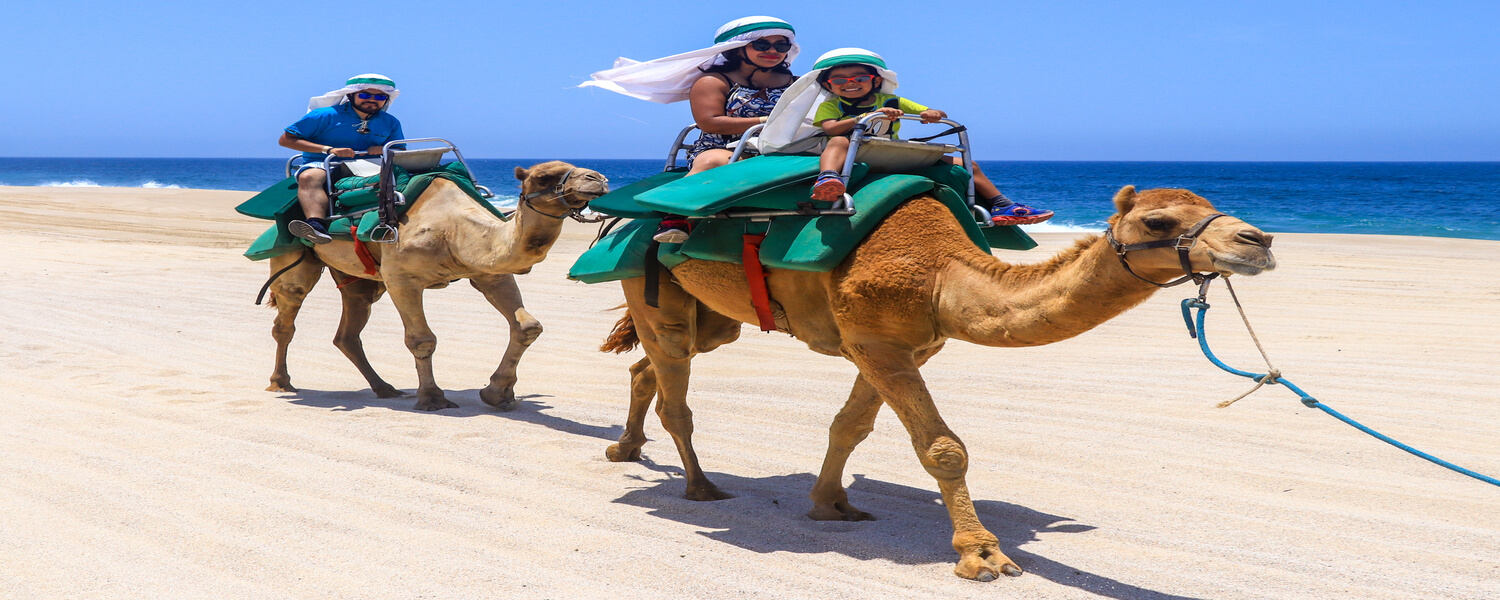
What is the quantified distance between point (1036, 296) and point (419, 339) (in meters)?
5.71

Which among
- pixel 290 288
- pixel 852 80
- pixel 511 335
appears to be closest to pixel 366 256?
pixel 290 288

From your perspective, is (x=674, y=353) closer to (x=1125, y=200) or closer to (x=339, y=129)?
(x=1125, y=200)

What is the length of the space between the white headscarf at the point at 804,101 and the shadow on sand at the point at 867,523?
1838mm

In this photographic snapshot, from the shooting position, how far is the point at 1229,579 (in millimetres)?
4734

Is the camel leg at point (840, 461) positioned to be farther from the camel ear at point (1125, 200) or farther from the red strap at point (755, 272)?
the camel ear at point (1125, 200)

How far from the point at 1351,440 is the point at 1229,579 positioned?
2.77 m

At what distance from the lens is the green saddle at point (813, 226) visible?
4.92 m

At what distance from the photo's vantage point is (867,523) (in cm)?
564

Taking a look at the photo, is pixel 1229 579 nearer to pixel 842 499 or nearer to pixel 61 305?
pixel 842 499

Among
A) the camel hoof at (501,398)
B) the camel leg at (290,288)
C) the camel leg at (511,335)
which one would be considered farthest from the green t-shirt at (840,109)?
the camel leg at (290,288)

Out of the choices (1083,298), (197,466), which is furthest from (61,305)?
(1083,298)

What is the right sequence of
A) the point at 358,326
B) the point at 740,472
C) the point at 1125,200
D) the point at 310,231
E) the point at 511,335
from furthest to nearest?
the point at 358,326 < the point at 310,231 < the point at 511,335 < the point at 740,472 < the point at 1125,200

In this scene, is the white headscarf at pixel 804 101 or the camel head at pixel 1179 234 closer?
the camel head at pixel 1179 234

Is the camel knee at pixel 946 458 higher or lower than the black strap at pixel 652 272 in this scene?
lower
